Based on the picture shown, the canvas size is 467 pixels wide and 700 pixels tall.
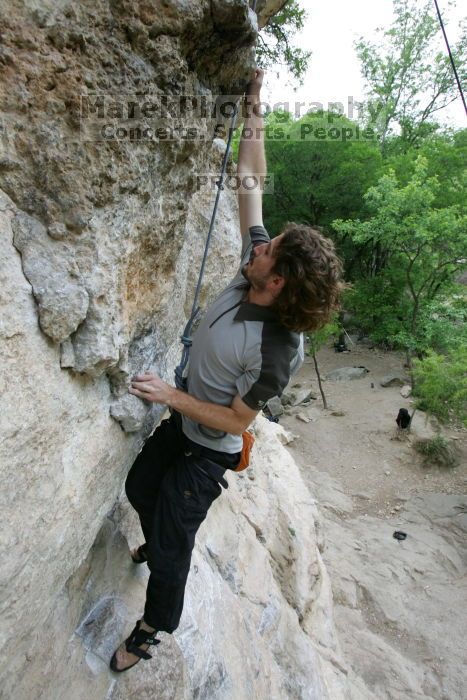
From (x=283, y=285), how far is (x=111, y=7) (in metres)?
1.39

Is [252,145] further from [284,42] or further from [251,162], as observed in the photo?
[284,42]

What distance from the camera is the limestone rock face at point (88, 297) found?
162cm

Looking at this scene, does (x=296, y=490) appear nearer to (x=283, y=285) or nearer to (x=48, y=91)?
(x=283, y=285)

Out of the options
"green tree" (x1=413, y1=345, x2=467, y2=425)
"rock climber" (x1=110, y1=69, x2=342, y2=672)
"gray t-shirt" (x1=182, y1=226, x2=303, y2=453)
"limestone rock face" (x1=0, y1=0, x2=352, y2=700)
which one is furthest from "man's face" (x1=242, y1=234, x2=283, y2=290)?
"green tree" (x1=413, y1=345, x2=467, y2=425)

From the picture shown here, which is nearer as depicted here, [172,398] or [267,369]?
[267,369]

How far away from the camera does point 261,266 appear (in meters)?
2.27

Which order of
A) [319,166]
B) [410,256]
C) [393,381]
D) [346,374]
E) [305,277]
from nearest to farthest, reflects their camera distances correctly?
[305,277] → [410,256] → [393,381] → [346,374] → [319,166]

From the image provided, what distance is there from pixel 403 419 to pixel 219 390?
10964 mm

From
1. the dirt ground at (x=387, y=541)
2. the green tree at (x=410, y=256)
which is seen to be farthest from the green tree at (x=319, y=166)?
the dirt ground at (x=387, y=541)

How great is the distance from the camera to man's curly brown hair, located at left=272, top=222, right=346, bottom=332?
2.08 metres

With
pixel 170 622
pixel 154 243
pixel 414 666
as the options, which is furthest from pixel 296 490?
pixel 154 243

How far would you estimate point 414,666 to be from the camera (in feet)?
18.5

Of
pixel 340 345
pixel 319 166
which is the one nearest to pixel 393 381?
pixel 340 345

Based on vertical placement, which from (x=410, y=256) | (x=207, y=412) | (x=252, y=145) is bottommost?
(x=410, y=256)
